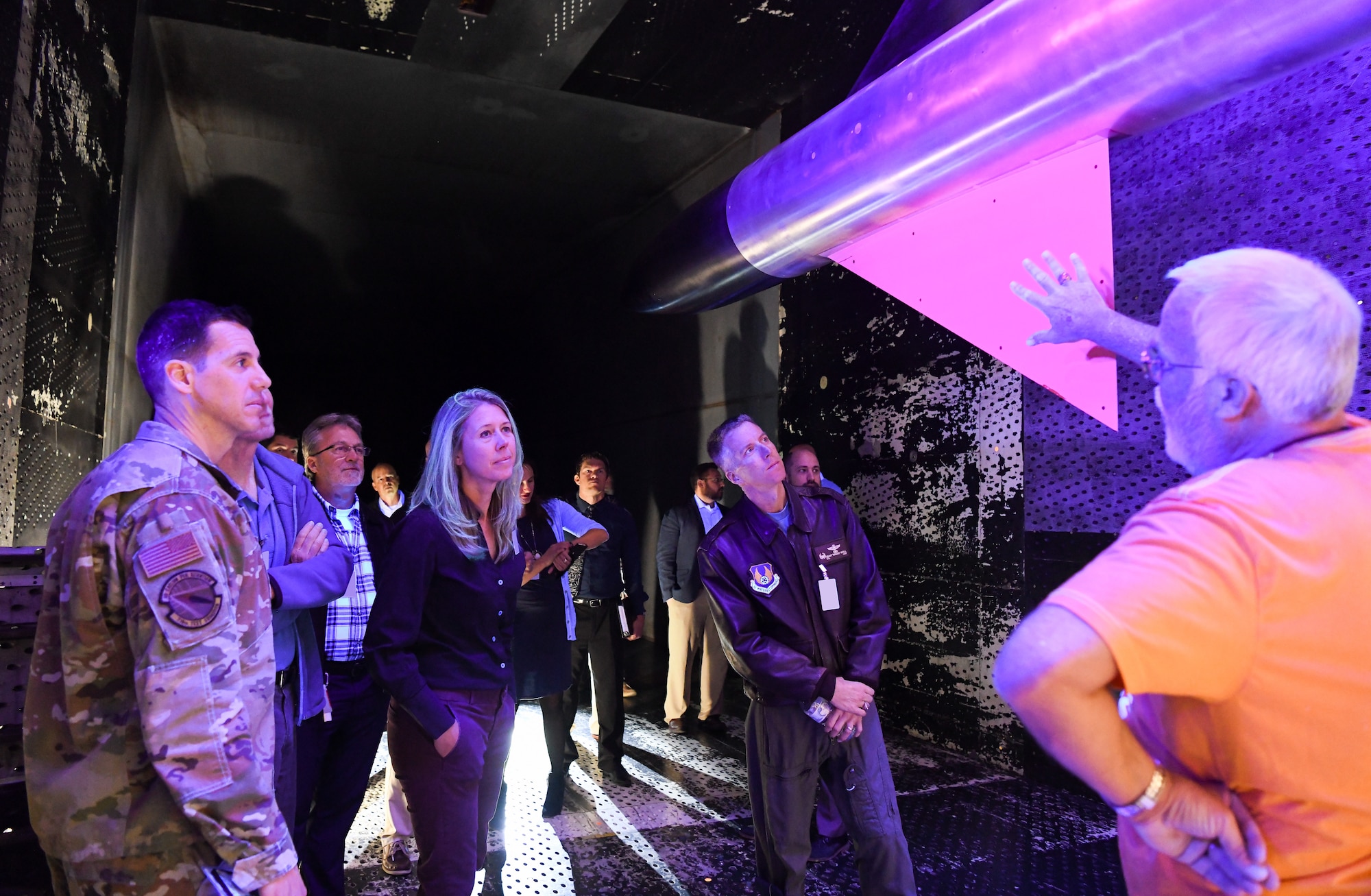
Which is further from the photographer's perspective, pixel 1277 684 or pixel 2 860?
pixel 2 860

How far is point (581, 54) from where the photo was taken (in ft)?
15.4

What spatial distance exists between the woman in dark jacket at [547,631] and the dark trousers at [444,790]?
1362 mm

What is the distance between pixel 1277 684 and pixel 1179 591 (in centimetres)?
16

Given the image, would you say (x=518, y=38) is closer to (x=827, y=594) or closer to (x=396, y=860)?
(x=827, y=594)

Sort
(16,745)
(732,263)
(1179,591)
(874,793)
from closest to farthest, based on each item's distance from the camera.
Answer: (1179,591), (16,745), (874,793), (732,263)

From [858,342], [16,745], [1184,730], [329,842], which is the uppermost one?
[858,342]

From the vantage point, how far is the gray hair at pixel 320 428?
8.68ft

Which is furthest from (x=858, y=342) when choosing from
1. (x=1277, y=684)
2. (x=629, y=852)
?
(x=1277, y=684)

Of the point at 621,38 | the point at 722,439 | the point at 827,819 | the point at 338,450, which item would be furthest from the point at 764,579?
the point at 621,38

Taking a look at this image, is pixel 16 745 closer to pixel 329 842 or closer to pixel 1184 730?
pixel 329 842

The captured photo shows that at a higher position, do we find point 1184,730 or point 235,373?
point 235,373

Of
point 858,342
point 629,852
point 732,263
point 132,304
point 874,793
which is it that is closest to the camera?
point 874,793

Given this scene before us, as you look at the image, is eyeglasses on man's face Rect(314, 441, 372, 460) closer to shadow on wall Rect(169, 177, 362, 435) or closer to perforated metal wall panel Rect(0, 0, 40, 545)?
perforated metal wall panel Rect(0, 0, 40, 545)

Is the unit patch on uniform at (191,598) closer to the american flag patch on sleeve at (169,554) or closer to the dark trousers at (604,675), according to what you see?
the american flag patch on sleeve at (169,554)
